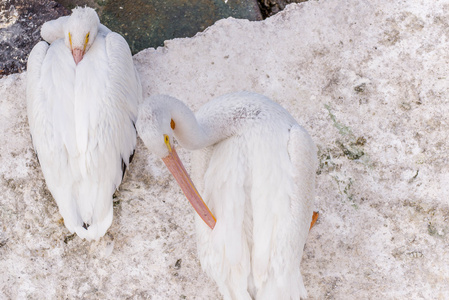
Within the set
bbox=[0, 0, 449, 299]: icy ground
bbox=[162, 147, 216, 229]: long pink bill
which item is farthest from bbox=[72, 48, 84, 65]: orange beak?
bbox=[162, 147, 216, 229]: long pink bill

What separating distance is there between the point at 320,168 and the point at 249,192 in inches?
33.3

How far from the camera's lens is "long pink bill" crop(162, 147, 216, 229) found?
2.20 metres

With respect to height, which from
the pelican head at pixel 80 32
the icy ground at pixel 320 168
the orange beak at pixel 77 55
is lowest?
the icy ground at pixel 320 168

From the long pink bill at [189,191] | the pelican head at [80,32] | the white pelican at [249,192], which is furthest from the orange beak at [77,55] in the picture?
the long pink bill at [189,191]

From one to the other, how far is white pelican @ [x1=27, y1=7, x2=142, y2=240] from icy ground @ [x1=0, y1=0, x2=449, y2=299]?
0.24 meters

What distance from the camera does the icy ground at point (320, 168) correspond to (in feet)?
9.21

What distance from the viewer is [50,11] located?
A: 3539 mm

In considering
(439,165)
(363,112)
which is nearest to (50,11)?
(363,112)

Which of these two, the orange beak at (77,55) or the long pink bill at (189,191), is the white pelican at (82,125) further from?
the long pink bill at (189,191)

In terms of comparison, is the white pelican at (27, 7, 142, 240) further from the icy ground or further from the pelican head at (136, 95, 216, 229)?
the pelican head at (136, 95, 216, 229)

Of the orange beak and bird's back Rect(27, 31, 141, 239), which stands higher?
the orange beak

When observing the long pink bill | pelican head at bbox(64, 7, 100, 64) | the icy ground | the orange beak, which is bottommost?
the icy ground

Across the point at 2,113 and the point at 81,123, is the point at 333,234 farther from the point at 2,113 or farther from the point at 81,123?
the point at 2,113

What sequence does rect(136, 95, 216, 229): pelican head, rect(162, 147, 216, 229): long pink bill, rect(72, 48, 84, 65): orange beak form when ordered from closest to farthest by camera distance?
rect(136, 95, 216, 229): pelican head
rect(162, 147, 216, 229): long pink bill
rect(72, 48, 84, 65): orange beak
